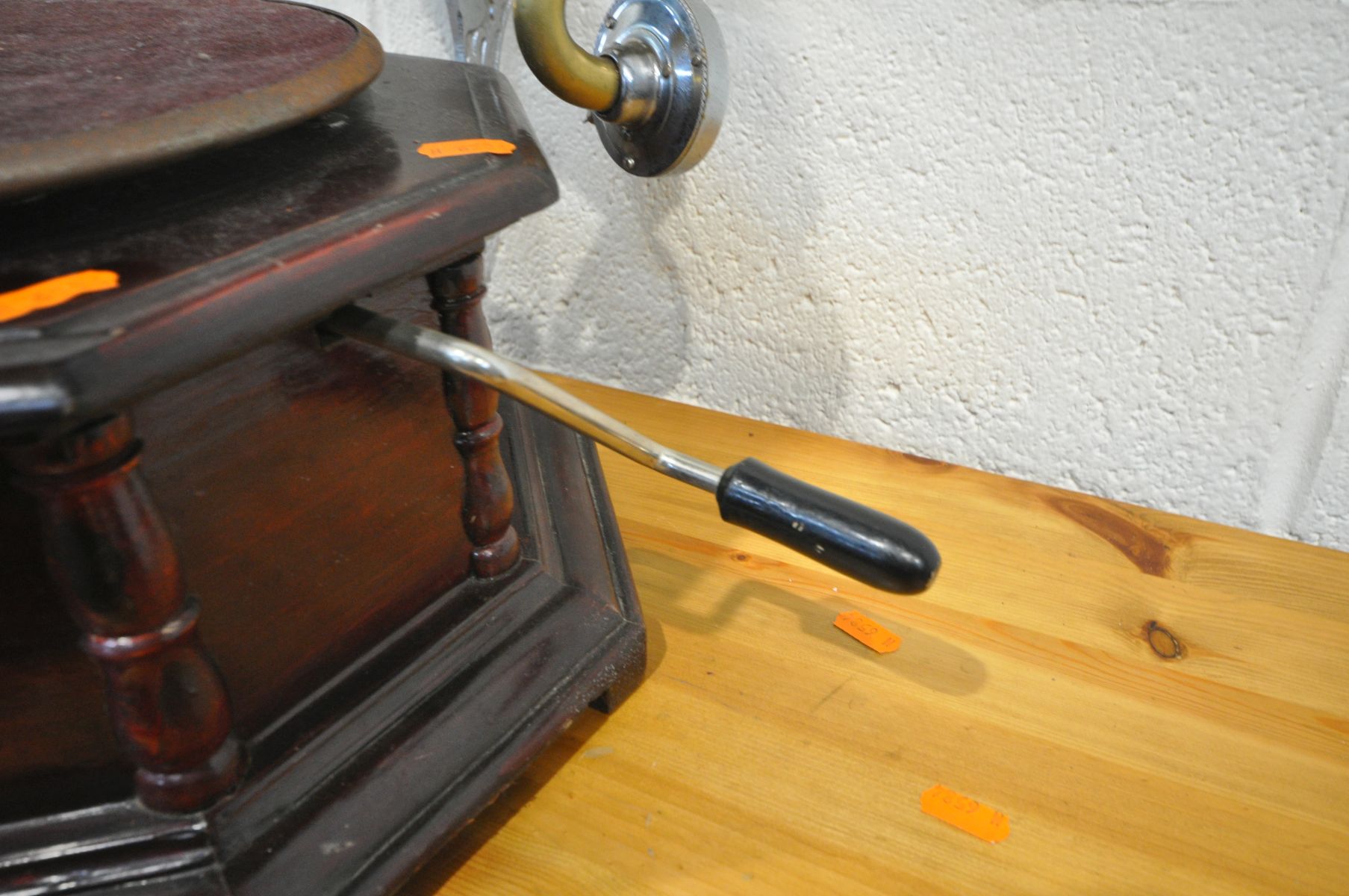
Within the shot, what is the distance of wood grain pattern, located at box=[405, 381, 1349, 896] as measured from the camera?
558 millimetres

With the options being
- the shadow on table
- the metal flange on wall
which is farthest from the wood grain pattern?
the metal flange on wall

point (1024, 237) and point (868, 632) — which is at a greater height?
point (1024, 237)

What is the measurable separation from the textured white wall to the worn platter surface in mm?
395

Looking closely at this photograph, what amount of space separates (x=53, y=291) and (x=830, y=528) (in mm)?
316

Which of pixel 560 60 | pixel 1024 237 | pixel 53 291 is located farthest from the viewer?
pixel 1024 237

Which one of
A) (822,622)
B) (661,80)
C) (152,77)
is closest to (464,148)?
(152,77)

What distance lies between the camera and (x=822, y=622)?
74 cm

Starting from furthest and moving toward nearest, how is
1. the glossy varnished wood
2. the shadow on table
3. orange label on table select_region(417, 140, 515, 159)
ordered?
1. the shadow on table
2. orange label on table select_region(417, 140, 515, 159)
3. the glossy varnished wood

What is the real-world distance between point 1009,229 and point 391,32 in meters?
0.66

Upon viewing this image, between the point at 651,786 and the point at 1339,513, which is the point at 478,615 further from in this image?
the point at 1339,513

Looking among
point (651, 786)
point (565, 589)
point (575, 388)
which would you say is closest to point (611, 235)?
point (575, 388)

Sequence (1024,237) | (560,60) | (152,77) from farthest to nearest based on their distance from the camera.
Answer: (1024,237), (560,60), (152,77)

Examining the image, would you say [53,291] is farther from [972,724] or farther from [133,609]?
[972,724]

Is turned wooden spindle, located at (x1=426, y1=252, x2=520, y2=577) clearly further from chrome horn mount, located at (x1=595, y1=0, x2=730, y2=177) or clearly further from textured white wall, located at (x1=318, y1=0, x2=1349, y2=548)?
textured white wall, located at (x1=318, y1=0, x2=1349, y2=548)
